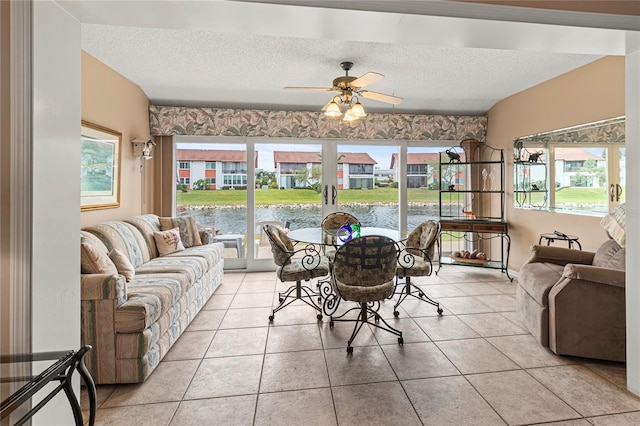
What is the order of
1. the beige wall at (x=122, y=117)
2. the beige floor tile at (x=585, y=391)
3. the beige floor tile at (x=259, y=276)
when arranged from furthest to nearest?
the beige floor tile at (x=259, y=276)
the beige wall at (x=122, y=117)
the beige floor tile at (x=585, y=391)

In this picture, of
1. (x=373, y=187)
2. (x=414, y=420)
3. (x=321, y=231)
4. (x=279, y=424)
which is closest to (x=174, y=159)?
(x=321, y=231)

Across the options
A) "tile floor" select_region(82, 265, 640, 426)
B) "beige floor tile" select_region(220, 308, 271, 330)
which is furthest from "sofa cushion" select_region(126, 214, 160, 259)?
"beige floor tile" select_region(220, 308, 271, 330)

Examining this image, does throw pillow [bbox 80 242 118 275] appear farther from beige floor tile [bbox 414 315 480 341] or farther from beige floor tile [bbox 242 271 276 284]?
beige floor tile [bbox 414 315 480 341]

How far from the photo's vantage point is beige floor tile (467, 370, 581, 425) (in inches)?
70.8

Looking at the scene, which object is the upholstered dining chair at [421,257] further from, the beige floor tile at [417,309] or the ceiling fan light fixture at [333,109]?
the ceiling fan light fixture at [333,109]

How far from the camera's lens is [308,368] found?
7.48 ft

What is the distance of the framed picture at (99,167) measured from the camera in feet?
10.4

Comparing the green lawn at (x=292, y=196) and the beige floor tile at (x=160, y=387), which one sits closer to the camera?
the beige floor tile at (x=160, y=387)

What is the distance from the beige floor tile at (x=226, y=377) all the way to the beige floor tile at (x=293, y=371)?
7 cm

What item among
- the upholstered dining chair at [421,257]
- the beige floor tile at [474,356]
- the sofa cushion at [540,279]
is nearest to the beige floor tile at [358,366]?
the beige floor tile at [474,356]

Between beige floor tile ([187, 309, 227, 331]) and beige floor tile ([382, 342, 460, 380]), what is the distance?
162cm

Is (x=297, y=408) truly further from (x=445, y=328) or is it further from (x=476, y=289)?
(x=476, y=289)

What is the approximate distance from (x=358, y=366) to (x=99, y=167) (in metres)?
3.32

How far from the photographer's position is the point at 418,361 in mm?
2365
